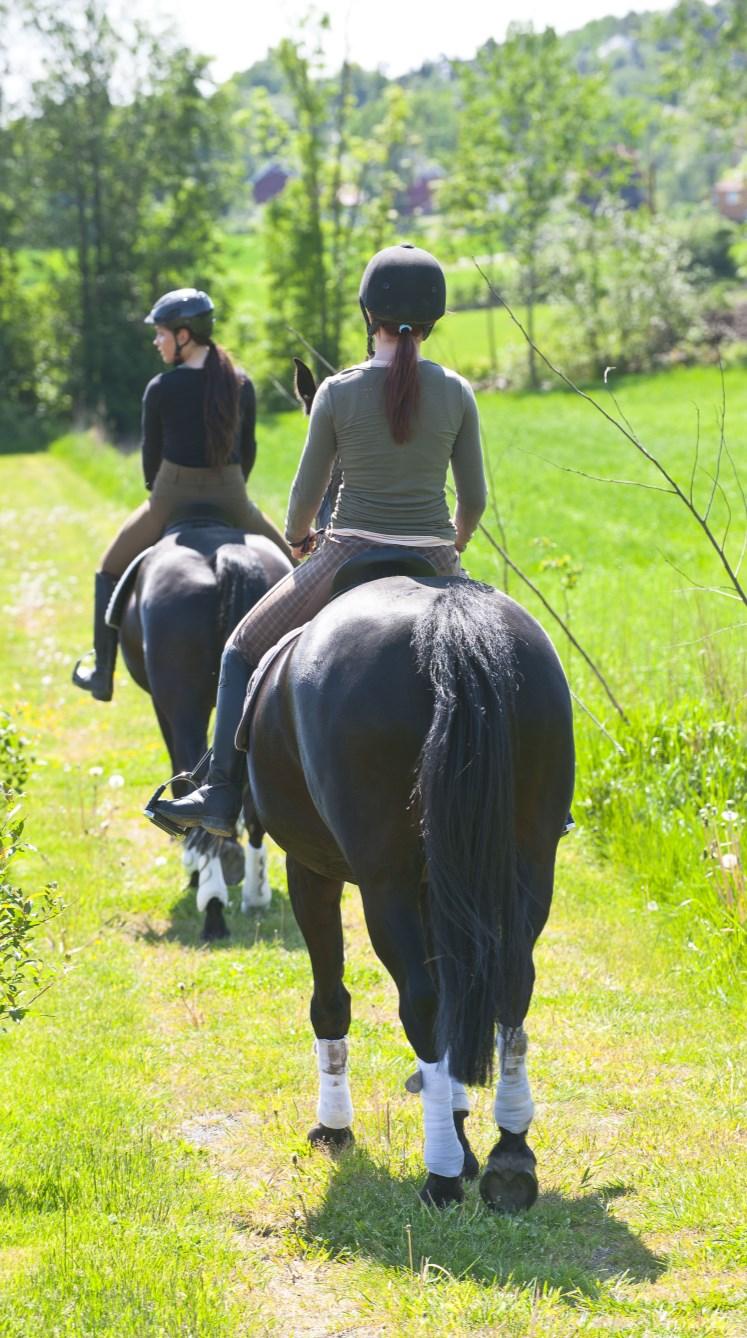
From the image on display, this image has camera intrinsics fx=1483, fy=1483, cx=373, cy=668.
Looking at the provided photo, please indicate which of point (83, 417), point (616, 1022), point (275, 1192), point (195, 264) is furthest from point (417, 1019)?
point (195, 264)

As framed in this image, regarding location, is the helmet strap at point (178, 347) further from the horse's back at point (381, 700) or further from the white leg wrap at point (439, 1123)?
the white leg wrap at point (439, 1123)

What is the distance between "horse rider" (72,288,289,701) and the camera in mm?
8039

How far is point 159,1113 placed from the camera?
552cm

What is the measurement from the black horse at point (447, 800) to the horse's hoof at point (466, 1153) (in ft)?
0.80

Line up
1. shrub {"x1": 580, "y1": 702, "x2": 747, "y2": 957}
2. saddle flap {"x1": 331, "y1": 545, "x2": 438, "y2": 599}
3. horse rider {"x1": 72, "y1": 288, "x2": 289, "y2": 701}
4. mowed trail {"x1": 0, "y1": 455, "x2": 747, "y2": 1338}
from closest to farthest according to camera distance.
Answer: mowed trail {"x1": 0, "y1": 455, "x2": 747, "y2": 1338} → saddle flap {"x1": 331, "y1": 545, "x2": 438, "y2": 599} → shrub {"x1": 580, "y1": 702, "x2": 747, "y2": 957} → horse rider {"x1": 72, "y1": 288, "x2": 289, "y2": 701}

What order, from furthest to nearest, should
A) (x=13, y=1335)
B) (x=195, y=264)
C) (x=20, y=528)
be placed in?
(x=195, y=264)
(x=20, y=528)
(x=13, y=1335)

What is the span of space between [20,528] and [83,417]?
22.9 m

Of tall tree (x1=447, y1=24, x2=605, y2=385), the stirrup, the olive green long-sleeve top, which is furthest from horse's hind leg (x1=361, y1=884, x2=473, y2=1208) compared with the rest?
tall tree (x1=447, y1=24, x2=605, y2=385)

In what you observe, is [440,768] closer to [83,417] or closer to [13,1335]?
[13,1335]

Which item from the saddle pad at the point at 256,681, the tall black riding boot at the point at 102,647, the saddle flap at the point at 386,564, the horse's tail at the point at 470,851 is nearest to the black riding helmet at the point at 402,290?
the saddle flap at the point at 386,564

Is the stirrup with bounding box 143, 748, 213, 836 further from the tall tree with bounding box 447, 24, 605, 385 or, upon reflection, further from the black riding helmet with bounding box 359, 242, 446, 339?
the tall tree with bounding box 447, 24, 605, 385

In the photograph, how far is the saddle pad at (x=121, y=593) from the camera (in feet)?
27.8

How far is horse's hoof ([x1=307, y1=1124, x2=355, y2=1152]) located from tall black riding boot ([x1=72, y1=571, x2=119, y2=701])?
15.2 feet

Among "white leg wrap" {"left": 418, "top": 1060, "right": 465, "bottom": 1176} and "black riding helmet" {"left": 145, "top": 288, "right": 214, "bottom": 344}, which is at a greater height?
"black riding helmet" {"left": 145, "top": 288, "right": 214, "bottom": 344}
